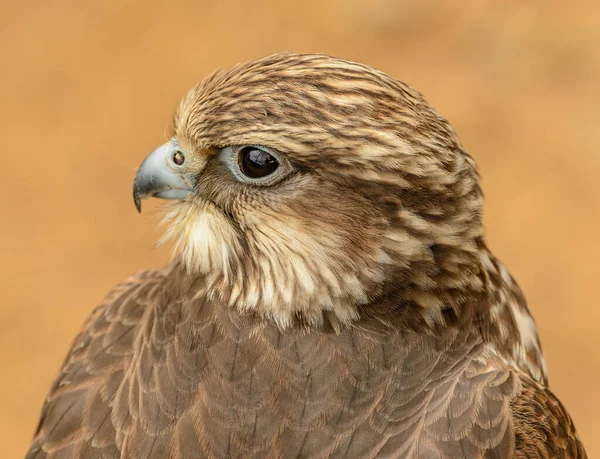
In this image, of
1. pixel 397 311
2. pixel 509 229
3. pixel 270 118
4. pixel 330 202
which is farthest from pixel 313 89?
pixel 509 229

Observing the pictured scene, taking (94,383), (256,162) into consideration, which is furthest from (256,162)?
(94,383)

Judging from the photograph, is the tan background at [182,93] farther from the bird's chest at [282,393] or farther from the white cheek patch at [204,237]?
the bird's chest at [282,393]

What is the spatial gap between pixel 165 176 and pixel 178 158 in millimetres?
91

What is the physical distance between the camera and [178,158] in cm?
355

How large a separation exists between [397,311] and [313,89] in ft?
2.98

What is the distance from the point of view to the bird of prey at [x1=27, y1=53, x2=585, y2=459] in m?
3.20

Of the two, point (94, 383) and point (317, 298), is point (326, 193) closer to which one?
point (317, 298)

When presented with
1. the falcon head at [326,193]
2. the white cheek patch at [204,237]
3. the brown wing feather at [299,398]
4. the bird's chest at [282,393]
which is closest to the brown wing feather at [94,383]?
the brown wing feather at [299,398]

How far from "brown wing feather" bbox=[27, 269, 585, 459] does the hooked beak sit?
0.39 metres

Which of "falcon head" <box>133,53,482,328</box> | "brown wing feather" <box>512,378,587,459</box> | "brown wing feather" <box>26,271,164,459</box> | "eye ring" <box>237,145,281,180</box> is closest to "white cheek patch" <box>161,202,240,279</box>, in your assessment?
"falcon head" <box>133,53,482,328</box>

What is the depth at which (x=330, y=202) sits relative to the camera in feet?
10.6

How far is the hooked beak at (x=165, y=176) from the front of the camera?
11.7ft

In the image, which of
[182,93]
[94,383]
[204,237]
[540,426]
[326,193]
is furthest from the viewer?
[182,93]

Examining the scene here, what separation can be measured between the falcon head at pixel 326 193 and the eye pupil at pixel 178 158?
0.5 inches
